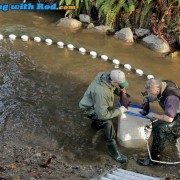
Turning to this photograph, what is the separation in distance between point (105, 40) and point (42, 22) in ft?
8.83

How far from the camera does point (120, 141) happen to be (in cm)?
769

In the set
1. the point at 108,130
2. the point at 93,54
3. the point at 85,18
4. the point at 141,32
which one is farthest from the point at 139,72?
the point at 85,18

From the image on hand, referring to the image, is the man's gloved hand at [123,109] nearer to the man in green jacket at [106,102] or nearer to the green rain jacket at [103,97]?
the man in green jacket at [106,102]

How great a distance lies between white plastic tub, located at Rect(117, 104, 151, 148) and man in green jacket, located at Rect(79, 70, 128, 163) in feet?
0.71

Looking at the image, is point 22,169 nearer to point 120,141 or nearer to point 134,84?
point 120,141

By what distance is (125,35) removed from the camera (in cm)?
1268

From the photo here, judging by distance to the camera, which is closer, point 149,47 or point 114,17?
point 149,47

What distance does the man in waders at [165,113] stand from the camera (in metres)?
6.50

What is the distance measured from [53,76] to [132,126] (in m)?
3.61

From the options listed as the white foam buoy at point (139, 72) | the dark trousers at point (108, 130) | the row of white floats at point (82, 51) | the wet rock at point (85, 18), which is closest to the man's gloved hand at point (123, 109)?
the dark trousers at point (108, 130)

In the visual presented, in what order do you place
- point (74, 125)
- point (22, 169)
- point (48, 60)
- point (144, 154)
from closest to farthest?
1. point (22, 169)
2. point (144, 154)
3. point (74, 125)
4. point (48, 60)

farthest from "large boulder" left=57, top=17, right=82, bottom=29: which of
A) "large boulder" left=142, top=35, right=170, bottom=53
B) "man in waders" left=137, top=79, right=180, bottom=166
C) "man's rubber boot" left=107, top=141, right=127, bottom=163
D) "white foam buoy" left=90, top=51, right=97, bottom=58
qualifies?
"man's rubber boot" left=107, top=141, right=127, bottom=163

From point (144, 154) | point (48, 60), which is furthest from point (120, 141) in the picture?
point (48, 60)

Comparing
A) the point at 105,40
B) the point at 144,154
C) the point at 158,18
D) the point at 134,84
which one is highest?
the point at 158,18
